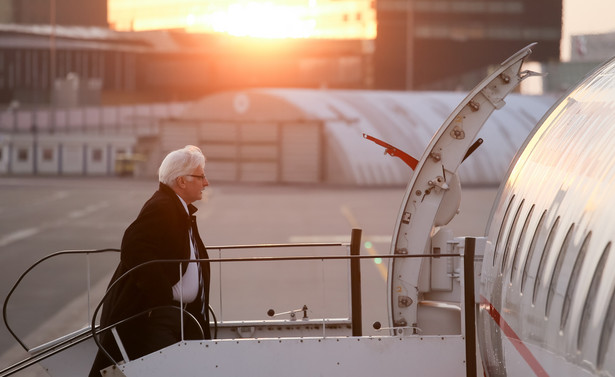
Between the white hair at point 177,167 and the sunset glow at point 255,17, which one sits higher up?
the sunset glow at point 255,17

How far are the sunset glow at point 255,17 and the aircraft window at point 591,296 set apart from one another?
96.6 m

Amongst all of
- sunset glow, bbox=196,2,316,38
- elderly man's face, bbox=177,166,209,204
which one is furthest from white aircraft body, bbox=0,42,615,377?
sunset glow, bbox=196,2,316,38

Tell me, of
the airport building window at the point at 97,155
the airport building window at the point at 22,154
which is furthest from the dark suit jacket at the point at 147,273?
the airport building window at the point at 97,155

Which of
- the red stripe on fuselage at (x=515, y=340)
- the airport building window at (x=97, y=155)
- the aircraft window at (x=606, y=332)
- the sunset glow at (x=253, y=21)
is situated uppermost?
the sunset glow at (x=253, y=21)

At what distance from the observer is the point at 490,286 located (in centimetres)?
784

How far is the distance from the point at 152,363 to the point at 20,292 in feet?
38.9

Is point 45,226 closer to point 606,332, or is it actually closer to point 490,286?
point 490,286

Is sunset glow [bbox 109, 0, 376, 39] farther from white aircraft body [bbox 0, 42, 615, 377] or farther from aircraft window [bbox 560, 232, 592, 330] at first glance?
aircraft window [bbox 560, 232, 592, 330]

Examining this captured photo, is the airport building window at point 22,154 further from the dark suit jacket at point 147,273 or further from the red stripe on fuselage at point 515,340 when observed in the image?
the red stripe on fuselage at point 515,340

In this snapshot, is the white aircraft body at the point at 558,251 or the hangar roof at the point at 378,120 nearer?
the white aircraft body at the point at 558,251

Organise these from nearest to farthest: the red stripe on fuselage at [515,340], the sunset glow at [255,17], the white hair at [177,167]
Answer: the red stripe on fuselage at [515,340] < the white hair at [177,167] < the sunset glow at [255,17]

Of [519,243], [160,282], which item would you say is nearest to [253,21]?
[160,282]

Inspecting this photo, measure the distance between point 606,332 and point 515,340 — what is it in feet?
6.17

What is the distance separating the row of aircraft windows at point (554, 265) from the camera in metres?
5.13
